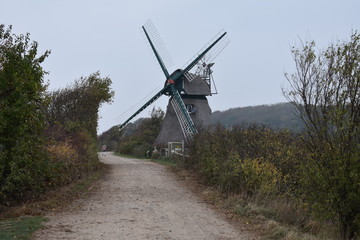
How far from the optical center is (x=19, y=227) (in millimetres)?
9258

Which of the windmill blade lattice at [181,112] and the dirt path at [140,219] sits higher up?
the windmill blade lattice at [181,112]

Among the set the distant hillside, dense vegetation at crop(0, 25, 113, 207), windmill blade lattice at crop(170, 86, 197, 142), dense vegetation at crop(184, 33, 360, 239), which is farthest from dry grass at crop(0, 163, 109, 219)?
the distant hillside

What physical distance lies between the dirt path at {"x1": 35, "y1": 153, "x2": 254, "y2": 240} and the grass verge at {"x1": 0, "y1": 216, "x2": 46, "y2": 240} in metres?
0.22

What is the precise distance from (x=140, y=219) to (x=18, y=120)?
421 cm

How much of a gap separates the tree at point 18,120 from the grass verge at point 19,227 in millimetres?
1360

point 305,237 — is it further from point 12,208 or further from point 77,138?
point 77,138

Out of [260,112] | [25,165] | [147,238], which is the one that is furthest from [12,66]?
[260,112]

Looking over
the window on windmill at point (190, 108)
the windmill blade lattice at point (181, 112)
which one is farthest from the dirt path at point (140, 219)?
the window on windmill at point (190, 108)

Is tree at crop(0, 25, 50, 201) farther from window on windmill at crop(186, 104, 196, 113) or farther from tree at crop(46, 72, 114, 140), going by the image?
window on windmill at crop(186, 104, 196, 113)

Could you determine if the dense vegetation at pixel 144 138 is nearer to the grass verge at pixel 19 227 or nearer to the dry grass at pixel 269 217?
the dry grass at pixel 269 217

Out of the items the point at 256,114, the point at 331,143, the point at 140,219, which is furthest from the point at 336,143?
the point at 256,114

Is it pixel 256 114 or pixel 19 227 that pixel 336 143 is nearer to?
pixel 19 227

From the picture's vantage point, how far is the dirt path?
9.14m

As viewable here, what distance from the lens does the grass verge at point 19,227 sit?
841 centimetres
